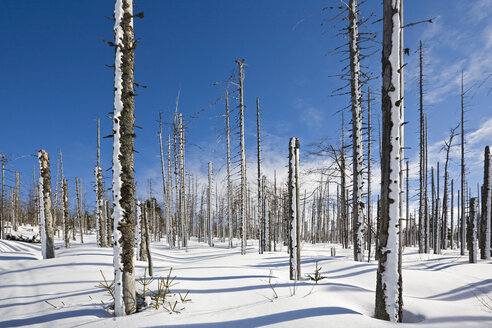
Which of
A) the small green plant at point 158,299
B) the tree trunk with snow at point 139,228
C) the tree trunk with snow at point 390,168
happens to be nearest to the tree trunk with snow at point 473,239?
the tree trunk with snow at point 390,168

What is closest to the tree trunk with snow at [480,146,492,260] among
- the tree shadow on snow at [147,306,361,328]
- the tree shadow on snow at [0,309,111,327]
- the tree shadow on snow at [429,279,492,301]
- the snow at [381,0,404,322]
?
the tree shadow on snow at [429,279,492,301]

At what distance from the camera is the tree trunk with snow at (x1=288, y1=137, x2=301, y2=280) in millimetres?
6293

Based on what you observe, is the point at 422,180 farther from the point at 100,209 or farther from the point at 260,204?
the point at 100,209

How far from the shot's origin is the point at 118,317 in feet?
13.6

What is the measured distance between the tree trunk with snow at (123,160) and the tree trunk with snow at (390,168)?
4394mm

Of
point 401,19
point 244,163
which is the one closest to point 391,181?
point 401,19

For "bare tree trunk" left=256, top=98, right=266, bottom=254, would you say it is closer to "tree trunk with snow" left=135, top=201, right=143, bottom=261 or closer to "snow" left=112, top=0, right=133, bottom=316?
"tree trunk with snow" left=135, top=201, right=143, bottom=261

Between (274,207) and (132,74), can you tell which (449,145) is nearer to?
(274,207)

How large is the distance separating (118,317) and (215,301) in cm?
171

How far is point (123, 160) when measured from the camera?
462 cm

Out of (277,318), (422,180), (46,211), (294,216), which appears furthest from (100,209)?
(422,180)

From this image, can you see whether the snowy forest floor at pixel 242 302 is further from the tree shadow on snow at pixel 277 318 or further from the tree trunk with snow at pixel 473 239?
the tree trunk with snow at pixel 473 239

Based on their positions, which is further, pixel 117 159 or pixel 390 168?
pixel 117 159

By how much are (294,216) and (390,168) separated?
2.92 meters
